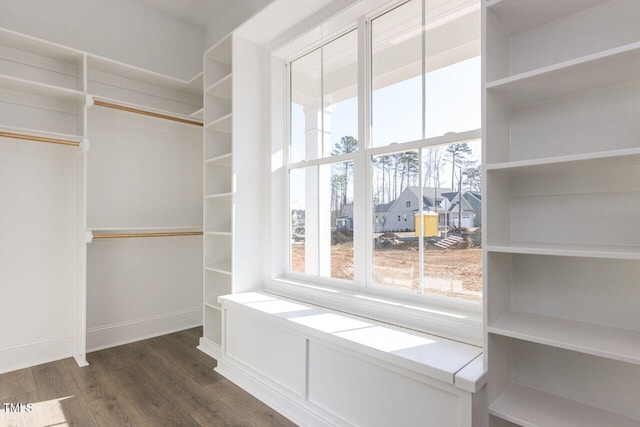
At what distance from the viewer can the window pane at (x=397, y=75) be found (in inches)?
83.3

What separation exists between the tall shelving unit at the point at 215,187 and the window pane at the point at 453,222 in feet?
5.76

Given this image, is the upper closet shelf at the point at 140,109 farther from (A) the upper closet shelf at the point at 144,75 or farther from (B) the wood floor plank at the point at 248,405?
(B) the wood floor plank at the point at 248,405

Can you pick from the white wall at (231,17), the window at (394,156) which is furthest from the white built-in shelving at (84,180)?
the window at (394,156)

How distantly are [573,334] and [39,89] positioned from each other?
12.2ft

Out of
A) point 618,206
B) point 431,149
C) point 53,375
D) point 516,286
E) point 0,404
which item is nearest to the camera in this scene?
point 618,206

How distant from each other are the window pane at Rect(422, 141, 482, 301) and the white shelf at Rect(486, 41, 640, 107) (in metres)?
0.42

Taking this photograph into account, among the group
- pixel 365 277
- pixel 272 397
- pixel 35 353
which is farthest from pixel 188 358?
pixel 365 277

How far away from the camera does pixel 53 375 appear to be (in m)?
2.62

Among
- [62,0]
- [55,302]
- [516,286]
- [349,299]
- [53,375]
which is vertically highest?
[62,0]

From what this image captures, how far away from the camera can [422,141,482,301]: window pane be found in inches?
73.1

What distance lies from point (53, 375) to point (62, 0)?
3089mm

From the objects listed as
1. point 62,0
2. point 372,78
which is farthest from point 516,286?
point 62,0

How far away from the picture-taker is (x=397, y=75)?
221 centimetres

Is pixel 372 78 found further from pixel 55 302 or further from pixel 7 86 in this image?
pixel 55 302
